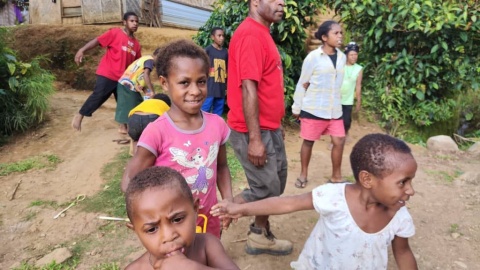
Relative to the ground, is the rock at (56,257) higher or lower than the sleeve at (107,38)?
lower

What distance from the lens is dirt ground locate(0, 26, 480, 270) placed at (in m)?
2.74

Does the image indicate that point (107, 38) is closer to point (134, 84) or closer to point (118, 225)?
point (134, 84)

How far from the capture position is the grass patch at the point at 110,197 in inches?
132

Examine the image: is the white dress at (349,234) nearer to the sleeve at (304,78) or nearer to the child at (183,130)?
the child at (183,130)

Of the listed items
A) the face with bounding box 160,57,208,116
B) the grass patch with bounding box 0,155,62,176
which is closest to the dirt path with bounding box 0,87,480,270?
the grass patch with bounding box 0,155,62,176

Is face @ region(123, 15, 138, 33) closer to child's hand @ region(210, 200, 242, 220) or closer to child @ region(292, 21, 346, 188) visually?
child @ region(292, 21, 346, 188)

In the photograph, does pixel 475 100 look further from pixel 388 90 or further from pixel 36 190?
pixel 36 190

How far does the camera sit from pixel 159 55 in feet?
5.65

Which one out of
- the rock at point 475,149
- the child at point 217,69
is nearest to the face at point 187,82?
the child at point 217,69

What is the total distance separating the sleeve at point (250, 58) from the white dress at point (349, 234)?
84cm

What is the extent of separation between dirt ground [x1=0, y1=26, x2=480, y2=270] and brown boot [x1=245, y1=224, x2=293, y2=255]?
0.05m

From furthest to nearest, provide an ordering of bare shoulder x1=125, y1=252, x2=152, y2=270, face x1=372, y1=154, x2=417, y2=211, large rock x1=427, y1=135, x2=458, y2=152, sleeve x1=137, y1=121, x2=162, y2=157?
large rock x1=427, y1=135, x2=458, y2=152, sleeve x1=137, y1=121, x2=162, y2=157, face x1=372, y1=154, x2=417, y2=211, bare shoulder x1=125, y1=252, x2=152, y2=270

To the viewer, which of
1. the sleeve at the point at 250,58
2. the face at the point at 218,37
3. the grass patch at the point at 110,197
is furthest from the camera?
the face at the point at 218,37

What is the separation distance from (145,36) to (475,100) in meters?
6.39
